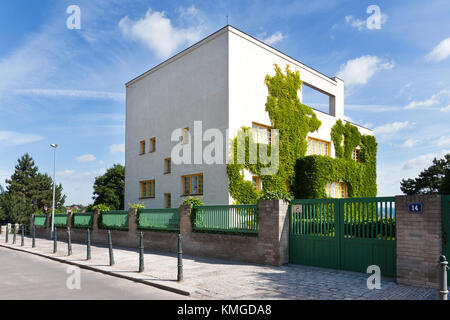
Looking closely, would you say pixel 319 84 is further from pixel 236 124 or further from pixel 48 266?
pixel 48 266

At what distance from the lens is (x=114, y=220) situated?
19.3 m

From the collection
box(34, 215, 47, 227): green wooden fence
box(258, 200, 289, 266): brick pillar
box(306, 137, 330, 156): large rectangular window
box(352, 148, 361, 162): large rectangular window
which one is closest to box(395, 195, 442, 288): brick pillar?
box(258, 200, 289, 266): brick pillar

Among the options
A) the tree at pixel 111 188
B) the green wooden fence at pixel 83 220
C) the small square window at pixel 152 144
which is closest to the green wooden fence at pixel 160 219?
the green wooden fence at pixel 83 220

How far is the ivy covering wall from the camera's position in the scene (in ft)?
62.8

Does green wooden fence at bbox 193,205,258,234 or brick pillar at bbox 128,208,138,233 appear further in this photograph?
brick pillar at bbox 128,208,138,233

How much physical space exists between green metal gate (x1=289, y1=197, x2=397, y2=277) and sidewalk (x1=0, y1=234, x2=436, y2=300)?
14.5 inches

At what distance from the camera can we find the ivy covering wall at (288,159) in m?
19.1

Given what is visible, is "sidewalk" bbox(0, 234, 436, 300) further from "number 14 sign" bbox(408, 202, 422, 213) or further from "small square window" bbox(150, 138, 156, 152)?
"small square window" bbox(150, 138, 156, 152)

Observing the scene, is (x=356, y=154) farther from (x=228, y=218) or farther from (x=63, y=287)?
(x=63, y=287)

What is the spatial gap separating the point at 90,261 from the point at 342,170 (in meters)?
17.2

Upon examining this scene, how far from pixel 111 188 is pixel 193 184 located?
2728cm

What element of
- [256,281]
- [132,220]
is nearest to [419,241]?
[256,281]

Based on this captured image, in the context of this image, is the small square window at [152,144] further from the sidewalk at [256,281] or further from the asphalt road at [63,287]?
the asphalt road at [63,287]

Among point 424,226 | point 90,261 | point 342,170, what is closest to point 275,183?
point 342,170
